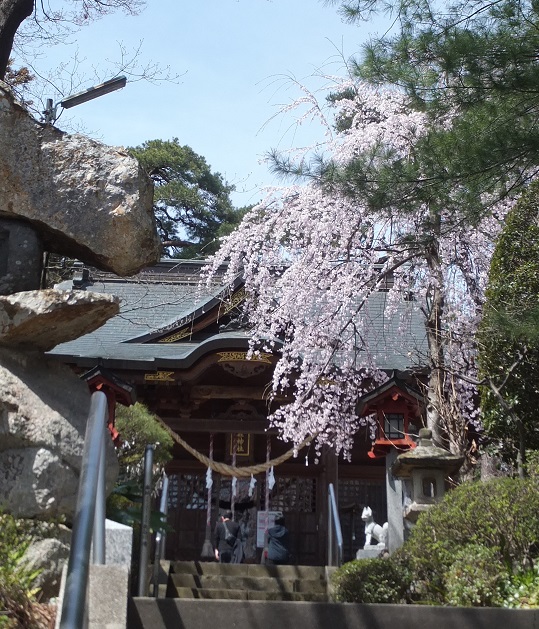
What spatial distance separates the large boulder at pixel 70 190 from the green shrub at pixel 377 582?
9.65 ft

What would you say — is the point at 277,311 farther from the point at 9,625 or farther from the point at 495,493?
the point at 9,625

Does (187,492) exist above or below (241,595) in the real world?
above

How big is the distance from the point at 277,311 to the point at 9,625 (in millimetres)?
8134

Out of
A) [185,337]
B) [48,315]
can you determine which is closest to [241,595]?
[48,315]

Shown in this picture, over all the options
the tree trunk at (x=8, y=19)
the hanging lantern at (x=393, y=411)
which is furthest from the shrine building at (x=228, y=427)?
the tree trunk at (x=8, y=19)

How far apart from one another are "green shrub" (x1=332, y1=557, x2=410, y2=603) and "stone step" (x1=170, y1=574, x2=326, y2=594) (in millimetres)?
2559

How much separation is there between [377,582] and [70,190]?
3531mm

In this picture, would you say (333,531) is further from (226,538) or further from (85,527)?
(85,527)

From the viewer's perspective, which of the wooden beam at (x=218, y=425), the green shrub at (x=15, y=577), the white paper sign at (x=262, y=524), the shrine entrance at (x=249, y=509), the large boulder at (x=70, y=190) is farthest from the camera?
the wooden beam at (x=218, y=425)

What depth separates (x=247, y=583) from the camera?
8.62 meters

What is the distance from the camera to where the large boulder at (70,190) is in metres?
4.85

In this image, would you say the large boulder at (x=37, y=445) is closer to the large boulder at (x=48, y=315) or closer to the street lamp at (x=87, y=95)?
the large boulder at (x=48, y=315)

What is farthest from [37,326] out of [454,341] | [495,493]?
[454,341]

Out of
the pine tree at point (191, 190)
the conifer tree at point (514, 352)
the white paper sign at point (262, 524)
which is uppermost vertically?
the pine tree at point (191, 190)
